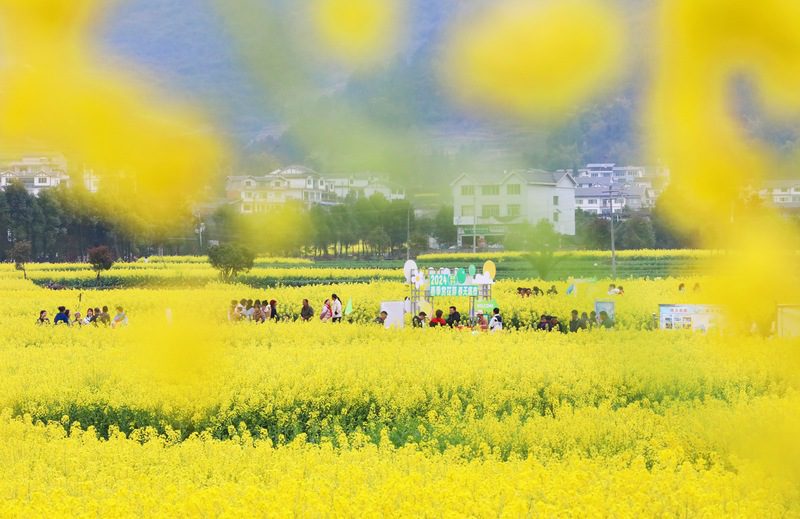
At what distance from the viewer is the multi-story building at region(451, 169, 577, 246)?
7.77ft

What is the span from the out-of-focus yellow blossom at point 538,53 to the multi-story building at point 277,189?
601 millimetres

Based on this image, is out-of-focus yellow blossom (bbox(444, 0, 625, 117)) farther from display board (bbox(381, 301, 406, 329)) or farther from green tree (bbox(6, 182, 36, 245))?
green tree (bbox(6, 182, 36, 245))

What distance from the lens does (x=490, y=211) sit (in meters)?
2.62

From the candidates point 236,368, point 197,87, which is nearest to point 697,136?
point 197,87

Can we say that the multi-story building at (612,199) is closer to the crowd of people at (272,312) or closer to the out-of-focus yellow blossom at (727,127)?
the out-of-focus yellow blossom at (727,127)

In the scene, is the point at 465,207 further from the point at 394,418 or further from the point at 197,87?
the point at 394,418

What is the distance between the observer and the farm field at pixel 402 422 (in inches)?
178

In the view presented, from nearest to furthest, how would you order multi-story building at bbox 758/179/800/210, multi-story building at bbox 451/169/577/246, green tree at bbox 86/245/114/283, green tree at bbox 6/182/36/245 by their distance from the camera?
multi-story building at bbox 758/179/800/210
multi-story building at bbox 451/169/577/246
green tree at bbox 86/245/114/283
green tree at bbox 6/182/36/245

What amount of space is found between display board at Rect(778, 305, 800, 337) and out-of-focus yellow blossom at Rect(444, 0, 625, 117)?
0.65m

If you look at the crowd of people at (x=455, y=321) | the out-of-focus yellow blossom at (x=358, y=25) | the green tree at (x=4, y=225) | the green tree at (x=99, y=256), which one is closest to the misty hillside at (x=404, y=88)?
the out-of-focus yellow blossom at (x=358, y=25)

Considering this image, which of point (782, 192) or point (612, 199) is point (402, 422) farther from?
point (782, 192)

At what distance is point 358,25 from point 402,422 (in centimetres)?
647

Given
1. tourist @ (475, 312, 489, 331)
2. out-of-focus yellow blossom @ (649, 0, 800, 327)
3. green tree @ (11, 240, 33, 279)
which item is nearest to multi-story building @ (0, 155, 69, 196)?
out-of-focus yellow blossom @ (649, 0, 800, 327)

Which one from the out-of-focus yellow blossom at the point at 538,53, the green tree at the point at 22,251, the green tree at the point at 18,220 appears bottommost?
the green tree at the point at 22,251
